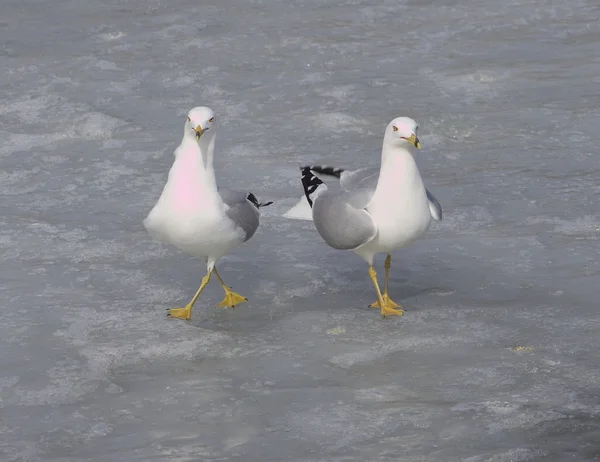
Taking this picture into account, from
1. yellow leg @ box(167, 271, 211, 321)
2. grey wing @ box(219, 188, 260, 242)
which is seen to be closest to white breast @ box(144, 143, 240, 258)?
grey wing @ box(219, 188, 260, 242)

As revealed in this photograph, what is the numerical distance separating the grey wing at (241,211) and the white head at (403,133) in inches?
38.8

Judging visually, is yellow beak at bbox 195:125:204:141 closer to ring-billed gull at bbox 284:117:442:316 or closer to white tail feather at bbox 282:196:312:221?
ring-billed gull at bbox 284:117:442:316

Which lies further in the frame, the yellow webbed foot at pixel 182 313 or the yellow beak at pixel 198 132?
the yellow webbed foot at pixel 182 313

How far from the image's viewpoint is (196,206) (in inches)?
272

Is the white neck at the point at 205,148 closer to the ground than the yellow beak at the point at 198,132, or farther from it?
closer to the ground

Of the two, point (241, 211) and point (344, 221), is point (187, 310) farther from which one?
point (344, 221)

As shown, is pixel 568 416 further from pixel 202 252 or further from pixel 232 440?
pixel 202 252

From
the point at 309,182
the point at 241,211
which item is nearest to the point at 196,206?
the point at 241,211

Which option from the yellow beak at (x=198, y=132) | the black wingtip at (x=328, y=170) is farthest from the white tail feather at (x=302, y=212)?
the yellow beak at (x=198, y=132)

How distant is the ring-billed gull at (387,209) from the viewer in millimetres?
6996

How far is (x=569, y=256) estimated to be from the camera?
25.8ft

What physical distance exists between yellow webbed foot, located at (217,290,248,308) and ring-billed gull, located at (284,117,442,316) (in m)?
0.69

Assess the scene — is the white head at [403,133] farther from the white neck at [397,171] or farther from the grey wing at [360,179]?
the grey wing at [360,179]

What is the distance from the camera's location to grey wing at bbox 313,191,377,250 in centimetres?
706
